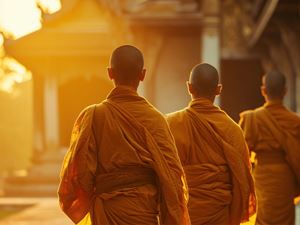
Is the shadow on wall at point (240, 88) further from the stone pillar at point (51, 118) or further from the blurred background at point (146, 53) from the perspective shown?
the stone pillar at point (51, 118)

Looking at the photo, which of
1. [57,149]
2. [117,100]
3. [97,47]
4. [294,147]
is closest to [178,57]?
[97,47]

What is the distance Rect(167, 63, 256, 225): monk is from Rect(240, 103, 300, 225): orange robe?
159 cm

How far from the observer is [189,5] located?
Answer: 15039 mm

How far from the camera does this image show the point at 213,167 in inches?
188

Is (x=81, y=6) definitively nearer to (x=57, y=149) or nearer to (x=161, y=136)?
(x=57, y=149)

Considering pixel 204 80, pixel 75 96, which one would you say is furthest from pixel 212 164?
pixel 75 96

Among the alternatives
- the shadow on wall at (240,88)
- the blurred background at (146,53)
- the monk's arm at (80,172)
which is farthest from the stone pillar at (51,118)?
the monk's arm at (80,172)

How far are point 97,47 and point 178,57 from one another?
3.96 meters

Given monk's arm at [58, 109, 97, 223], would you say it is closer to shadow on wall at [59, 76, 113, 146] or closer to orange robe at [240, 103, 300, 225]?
orange robe at [240, 103, 300, 225]

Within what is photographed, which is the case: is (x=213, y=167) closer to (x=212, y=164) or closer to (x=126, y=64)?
(x=212, y=164)

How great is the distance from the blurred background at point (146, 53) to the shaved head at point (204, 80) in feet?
21.2

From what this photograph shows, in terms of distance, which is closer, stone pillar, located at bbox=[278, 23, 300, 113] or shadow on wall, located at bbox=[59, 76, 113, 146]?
stone pillar, located at bbox=[278, 23, 300, 113]

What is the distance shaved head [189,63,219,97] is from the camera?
496 cm

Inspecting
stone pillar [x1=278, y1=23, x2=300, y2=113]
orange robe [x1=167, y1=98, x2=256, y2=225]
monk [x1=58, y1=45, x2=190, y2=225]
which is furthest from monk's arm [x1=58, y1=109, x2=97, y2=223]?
stone pillar [x1=278, y1=23, x2=300, y2=113]
